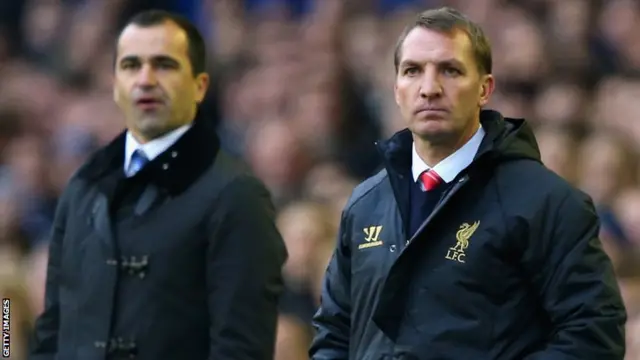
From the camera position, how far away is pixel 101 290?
15.2ft

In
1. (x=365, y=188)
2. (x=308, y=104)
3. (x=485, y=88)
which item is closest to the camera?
(x=485, y=88)

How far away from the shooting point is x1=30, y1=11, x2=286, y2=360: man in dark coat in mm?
4531

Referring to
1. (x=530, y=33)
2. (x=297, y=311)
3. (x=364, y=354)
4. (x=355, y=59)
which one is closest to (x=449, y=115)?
(x=364, y=354)

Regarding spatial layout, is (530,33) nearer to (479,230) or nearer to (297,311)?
(297,311)

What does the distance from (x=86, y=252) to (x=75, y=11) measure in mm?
6017

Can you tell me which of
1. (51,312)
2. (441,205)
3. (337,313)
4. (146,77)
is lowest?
(51,312)

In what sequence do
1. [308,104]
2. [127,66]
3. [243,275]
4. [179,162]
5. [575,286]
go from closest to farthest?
[575,286], [243,275], [179,162], [127,66], [308,104]

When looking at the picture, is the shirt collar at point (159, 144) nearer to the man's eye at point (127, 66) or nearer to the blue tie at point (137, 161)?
the blue tie at point (137, 161)

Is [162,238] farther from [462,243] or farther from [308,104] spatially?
[308,104]

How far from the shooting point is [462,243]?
12.2 feet

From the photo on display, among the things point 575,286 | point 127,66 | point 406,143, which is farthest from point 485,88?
point 127,66

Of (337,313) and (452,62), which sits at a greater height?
(452,62)

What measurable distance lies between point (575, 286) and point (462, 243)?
0.97 ft

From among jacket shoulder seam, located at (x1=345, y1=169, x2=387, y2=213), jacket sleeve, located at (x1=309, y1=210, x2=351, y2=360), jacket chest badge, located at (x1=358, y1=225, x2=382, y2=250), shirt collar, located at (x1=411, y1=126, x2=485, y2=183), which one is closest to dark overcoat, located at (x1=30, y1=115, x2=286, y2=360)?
jacket sleeve, located at (x1=309, y1=210, x2=351, y2=360)
